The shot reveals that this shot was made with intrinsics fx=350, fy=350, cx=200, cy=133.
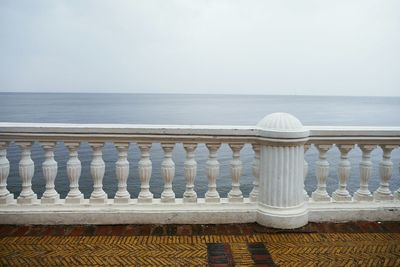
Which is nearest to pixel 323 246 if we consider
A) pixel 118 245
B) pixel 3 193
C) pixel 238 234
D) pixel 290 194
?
pixel 290 194

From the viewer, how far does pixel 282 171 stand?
4.13m

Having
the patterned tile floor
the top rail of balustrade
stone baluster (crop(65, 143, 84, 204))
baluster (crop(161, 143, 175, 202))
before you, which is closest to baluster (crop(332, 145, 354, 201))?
the top rail of balustrade

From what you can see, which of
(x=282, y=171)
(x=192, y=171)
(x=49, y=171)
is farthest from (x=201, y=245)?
(x=49, y=171)

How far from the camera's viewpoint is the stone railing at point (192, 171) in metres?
4.11

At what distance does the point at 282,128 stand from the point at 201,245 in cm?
161

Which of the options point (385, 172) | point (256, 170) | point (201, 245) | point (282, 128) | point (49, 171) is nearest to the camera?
point (201, 245)

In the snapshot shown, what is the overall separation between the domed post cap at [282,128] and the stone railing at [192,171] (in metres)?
0.01

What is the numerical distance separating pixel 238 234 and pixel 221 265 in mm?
710

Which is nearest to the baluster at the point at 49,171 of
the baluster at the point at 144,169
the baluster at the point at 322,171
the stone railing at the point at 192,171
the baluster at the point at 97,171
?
the stone railing at the point at 192,171

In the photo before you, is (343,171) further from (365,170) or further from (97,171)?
(97,171)

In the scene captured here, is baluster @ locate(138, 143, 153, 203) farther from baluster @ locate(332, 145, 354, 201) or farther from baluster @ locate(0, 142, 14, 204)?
baluster @ locate(332, 145, 354, 201)

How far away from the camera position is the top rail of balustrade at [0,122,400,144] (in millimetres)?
4074

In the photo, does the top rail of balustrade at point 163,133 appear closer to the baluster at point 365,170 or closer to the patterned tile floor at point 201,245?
the baluster at point 365,170

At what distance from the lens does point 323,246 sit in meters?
3.80
